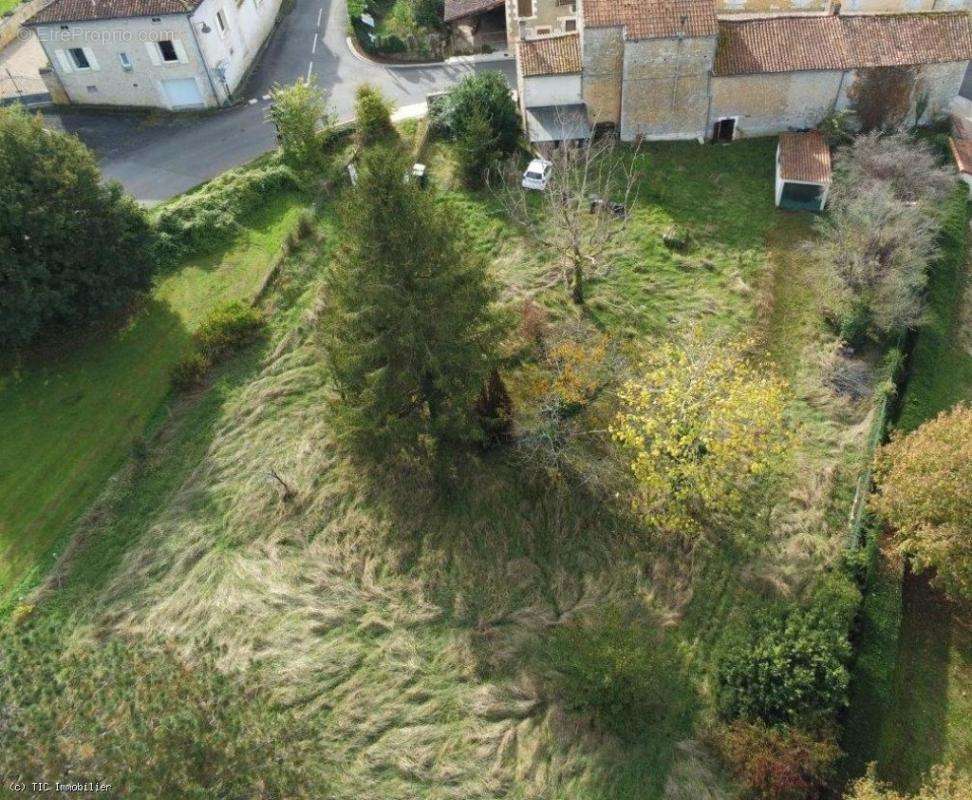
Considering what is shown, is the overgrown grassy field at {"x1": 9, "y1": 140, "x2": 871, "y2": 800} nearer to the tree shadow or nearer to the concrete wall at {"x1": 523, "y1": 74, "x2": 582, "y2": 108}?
the tree shadow

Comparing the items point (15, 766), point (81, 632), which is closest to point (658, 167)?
point (81, 632)

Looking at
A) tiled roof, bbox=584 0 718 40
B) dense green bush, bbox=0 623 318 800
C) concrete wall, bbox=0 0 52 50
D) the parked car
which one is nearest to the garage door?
concrete wall, bbox=0 0 52 50

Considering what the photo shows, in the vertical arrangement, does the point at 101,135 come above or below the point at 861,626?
above

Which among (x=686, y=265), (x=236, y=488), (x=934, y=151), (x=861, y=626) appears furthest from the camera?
(x=934, y=151)

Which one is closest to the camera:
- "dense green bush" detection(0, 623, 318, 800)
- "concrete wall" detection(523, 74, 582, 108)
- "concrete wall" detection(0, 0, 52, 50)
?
"dense green bush" detection(0, 623, 318, 800)

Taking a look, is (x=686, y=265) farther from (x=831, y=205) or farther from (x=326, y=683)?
(x=326, y=683)

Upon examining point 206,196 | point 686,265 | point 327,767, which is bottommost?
point 327,767

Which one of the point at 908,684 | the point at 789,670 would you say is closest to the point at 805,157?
the point at 908,684
